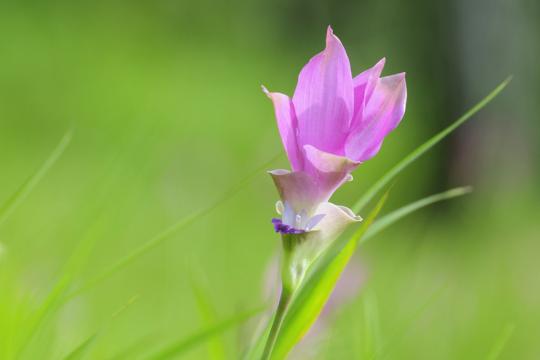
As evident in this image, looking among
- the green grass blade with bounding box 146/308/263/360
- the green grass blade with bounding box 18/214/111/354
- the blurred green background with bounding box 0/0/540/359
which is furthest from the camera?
the blurred green background with bounding box 0/0/540/359

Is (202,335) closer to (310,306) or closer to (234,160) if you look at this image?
(310,306)

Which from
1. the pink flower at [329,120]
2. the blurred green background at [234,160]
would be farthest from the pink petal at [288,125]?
the blurred green background at [234,160]

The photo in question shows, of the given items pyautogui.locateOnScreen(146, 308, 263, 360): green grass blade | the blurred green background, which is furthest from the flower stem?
the blurred green background

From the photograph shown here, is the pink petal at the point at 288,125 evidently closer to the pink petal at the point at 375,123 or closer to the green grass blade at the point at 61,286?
the pink petal at the point at 375,123

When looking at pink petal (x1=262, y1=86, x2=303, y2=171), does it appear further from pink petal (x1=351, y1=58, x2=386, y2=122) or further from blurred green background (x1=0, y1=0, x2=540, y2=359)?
blurred green background (x1=0, y1=0, x2=540, y2=359)

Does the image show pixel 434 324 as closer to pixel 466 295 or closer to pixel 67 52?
pixel 466 295

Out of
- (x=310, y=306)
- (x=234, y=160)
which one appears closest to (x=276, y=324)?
(x=310, y=306)
